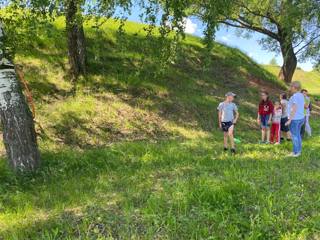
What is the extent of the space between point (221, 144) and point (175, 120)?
2.81 meters

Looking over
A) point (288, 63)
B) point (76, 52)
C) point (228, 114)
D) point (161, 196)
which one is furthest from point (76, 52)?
point (288, 63)

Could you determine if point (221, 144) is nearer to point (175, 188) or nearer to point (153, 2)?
point (153, 2)

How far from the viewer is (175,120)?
15.8 m

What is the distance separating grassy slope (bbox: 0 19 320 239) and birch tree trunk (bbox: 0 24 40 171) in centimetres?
36

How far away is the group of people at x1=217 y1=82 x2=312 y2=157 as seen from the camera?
10.7 m

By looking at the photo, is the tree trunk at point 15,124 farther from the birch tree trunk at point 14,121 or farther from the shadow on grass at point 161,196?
the shadow on grass at point 161,196

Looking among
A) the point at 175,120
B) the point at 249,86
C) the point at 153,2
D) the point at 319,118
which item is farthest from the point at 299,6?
the point at 153,2

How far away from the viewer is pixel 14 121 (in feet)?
28.7

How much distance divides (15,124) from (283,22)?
18.2 m

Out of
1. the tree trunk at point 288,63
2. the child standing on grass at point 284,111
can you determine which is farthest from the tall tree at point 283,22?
the child standing on grass at point 284,111

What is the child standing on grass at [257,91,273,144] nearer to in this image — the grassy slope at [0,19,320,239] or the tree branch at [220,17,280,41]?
the grassy slope at [0,19,320,239]

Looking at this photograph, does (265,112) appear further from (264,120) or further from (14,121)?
(14,121)

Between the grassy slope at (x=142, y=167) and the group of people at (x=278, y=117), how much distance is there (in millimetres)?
623

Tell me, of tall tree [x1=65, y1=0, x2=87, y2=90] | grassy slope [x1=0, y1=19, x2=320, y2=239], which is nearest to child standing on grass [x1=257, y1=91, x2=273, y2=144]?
grassy slope [x1=0, y1=19, x2=320, y2=239]
